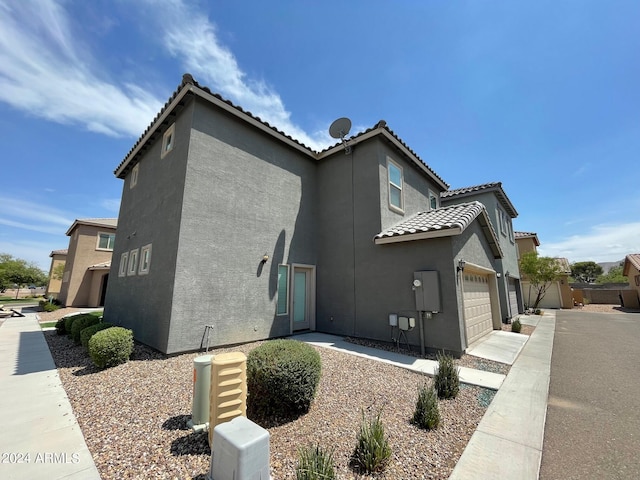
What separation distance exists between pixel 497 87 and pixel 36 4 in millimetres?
14189

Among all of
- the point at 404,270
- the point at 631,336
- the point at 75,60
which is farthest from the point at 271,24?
the point at 631,336

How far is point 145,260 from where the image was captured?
901 cm

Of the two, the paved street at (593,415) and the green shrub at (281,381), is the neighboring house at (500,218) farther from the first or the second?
the green shrub at (281,381)

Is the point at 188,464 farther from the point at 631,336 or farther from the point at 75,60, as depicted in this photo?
the point at 631,336

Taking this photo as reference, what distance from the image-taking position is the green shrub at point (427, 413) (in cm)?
370

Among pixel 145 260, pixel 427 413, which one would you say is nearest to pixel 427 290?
pixel 427 413

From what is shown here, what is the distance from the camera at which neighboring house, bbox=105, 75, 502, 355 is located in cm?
746

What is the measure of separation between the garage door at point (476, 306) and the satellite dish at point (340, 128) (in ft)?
23.4

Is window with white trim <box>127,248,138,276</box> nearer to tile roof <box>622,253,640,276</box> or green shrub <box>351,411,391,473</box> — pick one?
green shrub <box>351,411,391,473</box>

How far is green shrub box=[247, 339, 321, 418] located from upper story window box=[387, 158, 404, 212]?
757cm

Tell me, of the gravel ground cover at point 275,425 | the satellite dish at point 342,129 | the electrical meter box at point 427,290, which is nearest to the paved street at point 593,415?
the gravel ground cover at point 275,425

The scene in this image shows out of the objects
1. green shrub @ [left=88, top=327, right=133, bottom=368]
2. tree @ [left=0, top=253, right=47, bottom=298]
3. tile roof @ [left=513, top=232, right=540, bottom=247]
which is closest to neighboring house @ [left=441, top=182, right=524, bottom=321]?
tile roof @ [left=513, top=232, right=540, bottom=247]

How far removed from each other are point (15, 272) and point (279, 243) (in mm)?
53696

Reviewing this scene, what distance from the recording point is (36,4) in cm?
645
